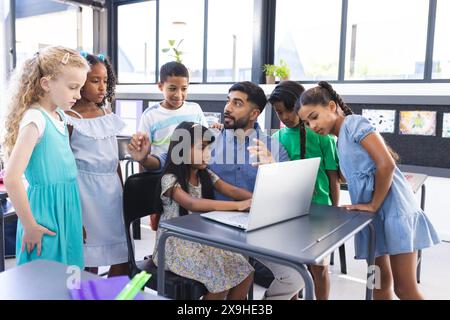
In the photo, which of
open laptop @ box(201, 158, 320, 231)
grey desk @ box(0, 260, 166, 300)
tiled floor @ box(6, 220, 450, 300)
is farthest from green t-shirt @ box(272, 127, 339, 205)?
grey desk @ box(0, 260, 166, 300)

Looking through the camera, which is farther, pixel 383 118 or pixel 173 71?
pixel 383 118

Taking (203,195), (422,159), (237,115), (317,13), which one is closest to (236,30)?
(317,13)

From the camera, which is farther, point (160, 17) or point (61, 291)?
point (160, 17)

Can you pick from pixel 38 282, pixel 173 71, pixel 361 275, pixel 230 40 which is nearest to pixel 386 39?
pixel 230 40

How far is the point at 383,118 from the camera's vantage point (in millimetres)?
3471

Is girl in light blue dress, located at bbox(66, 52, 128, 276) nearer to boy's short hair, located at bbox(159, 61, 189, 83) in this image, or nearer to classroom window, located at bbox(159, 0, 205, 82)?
boy's short hair, located at bbox(159, 61, 189, 83)

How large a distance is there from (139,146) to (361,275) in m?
1.67

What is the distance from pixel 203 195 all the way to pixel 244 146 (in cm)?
34

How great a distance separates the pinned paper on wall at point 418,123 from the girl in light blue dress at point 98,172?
255cm

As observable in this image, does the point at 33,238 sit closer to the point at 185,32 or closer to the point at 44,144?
the point at 44,144

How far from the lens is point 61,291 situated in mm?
820

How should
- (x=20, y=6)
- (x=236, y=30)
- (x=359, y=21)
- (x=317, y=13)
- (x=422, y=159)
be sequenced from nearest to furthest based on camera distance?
(x=422, y=159)
(x=359, y=21)
(x=317, y=13)
(x=236, y=30)
(x=20, y=6)

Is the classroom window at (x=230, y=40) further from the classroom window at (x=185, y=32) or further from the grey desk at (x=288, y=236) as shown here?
the grey desk at (x=288, y=236)
